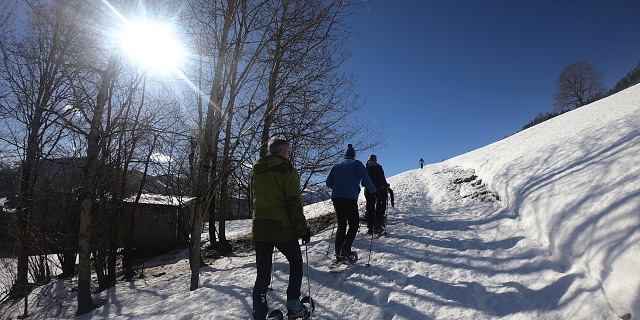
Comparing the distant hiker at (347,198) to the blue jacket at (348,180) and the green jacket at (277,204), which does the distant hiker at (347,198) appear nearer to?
the blue jacket at (348,180)

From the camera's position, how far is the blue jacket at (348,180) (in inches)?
224

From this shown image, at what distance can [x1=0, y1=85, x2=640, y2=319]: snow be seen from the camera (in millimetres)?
3441

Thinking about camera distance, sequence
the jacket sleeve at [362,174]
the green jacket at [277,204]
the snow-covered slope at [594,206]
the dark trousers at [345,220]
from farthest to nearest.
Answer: the jacket sleeve at [362,174] → the dark trousers at [345,220] → the green jacket at [277,204] → the snow-covered slope at [594,206]

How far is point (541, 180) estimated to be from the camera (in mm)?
7043

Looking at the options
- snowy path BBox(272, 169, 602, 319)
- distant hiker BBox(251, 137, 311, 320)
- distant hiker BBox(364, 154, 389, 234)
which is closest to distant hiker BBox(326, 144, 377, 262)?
snowy path BBox(272, 169, 602, 319)

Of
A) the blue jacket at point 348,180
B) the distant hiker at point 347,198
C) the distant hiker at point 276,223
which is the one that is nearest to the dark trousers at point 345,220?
the distant hiker at point 347,198

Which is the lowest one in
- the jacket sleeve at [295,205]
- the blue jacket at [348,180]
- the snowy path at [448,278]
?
the snowy path at [448,278]

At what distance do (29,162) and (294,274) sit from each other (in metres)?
10.9

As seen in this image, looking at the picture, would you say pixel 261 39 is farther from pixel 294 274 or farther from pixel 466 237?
pixel 466 237

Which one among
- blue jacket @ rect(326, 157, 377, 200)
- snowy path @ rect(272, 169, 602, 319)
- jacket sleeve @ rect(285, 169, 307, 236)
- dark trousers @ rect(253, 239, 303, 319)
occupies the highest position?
blue jacket @ rect(326, 157, 377, 200)

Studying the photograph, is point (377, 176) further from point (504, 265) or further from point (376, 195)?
point (504, 265)

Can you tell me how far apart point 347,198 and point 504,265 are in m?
2.72

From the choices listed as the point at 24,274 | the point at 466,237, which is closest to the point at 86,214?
the point at 24,274

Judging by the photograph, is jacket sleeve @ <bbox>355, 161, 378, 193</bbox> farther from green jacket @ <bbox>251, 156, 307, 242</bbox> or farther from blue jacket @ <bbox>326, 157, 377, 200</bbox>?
green jacket @ <bbox>251, 156, 307, 242</bbox>
